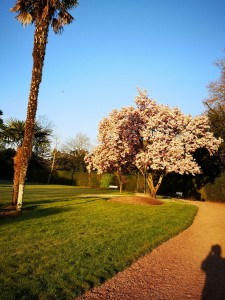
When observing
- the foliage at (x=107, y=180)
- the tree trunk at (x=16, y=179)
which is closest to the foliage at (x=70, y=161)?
the foliage at (x=107, y=180)

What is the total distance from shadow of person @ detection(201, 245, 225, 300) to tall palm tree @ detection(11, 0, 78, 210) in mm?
8740

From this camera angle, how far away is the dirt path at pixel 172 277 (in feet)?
16.0

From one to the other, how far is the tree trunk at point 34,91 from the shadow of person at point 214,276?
28.7ft

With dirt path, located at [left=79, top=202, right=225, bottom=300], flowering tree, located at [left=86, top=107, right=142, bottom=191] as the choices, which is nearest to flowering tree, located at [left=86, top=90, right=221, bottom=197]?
flowering tree, located at [left=86, top=107, right=142, bottom=191]

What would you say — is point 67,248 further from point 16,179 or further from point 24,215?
point 16,179

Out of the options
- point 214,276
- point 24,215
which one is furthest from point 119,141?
point 214,276

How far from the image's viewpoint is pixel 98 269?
19.1 feet

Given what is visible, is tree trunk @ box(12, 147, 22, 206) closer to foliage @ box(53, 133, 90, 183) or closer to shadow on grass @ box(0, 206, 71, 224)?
shadow on grass @ box(0, 206, 71, 224)

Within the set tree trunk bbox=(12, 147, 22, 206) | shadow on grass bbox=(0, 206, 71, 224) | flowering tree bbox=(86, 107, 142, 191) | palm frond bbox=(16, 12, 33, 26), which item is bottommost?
shadow on grass bbox=(0, 206, 71, 224)

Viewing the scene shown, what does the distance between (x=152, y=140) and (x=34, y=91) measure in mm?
13199

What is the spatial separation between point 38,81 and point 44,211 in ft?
21.0

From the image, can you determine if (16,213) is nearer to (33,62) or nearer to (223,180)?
(33,62)

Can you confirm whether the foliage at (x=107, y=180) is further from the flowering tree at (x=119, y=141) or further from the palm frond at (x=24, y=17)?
the palm frond at (x=24, y=17)

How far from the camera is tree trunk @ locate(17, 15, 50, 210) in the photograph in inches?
509
